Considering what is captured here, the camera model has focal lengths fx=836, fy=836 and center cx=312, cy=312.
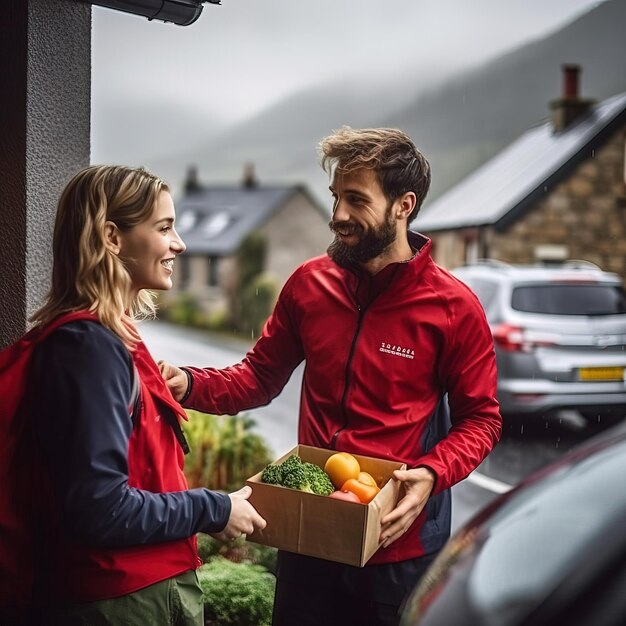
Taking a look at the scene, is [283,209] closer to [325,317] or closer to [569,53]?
[325,317]

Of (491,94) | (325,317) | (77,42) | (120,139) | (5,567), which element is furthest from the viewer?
(491,94)

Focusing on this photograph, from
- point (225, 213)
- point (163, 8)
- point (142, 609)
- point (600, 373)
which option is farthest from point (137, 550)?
point (225, 213)

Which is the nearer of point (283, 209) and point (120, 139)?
point (283, 209)

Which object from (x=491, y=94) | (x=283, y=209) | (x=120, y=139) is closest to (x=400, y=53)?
(x=491, y=94)

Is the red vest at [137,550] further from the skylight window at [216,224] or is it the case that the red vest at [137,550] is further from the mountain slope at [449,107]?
the mountain slope at [449,107]

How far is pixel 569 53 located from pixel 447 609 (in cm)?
12761

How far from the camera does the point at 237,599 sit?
318 cm

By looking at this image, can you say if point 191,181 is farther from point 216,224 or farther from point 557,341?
point 557,341

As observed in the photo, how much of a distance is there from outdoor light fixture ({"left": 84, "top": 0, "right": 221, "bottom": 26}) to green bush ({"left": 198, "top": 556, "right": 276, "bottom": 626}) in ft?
6.85

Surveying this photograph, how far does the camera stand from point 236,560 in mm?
3990

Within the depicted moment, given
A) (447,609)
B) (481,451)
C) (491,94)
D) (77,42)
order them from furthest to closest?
(491,94)
(77,42)
(481,451)
(447,609)

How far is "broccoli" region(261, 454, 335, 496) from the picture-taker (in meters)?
1.92

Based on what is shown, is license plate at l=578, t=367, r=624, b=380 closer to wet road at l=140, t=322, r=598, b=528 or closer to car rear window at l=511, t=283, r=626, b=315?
car rear window at l=511, t=283, r=626, b=315

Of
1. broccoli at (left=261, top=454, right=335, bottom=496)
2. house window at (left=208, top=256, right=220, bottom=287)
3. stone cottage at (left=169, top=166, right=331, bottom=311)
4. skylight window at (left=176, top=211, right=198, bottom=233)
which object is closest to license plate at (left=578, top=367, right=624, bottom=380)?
broccoli at (left=261, top=454, right=335, bottom=496)
